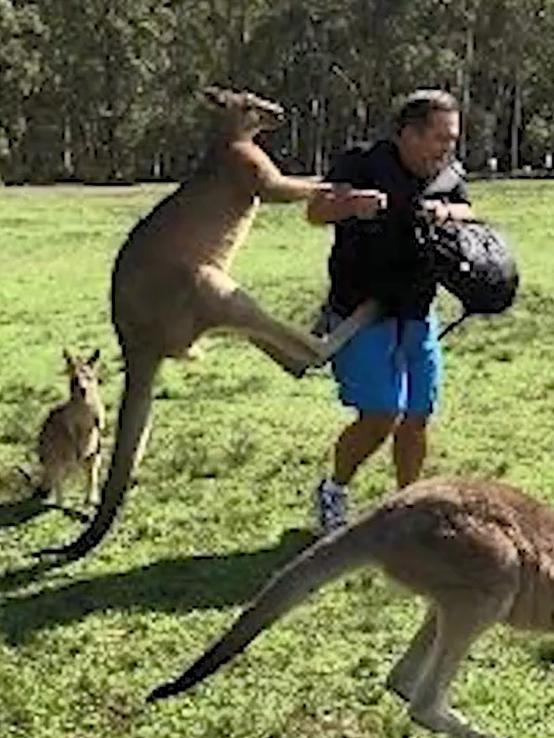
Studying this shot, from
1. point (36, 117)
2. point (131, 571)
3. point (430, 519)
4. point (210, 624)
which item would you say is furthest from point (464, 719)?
point (36, 117)

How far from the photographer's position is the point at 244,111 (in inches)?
231

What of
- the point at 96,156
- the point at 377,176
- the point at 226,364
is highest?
the point at 377,176

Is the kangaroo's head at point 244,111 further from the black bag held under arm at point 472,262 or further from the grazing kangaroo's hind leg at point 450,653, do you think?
the grazing kangaroo's hind leg at point 450,653

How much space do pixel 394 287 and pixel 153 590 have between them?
143 centimetres

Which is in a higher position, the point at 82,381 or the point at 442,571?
the point at 442,571

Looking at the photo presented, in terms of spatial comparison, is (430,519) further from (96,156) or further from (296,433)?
(96,156)

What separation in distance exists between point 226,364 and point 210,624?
5313 millimetres

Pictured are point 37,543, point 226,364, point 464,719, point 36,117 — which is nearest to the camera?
point 464,719

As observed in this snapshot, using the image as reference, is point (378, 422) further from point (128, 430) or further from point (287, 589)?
point (287, 589)

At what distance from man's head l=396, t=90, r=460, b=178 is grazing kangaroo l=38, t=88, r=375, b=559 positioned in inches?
17.9

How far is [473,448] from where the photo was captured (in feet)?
27.4

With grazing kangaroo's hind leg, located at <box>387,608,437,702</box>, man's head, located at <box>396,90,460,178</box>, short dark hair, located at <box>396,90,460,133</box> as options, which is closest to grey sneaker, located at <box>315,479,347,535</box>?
man's head, located at <box>396,90,460,178</box>

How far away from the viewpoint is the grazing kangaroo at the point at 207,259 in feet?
18.7

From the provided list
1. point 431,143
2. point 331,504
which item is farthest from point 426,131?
point 331,504
